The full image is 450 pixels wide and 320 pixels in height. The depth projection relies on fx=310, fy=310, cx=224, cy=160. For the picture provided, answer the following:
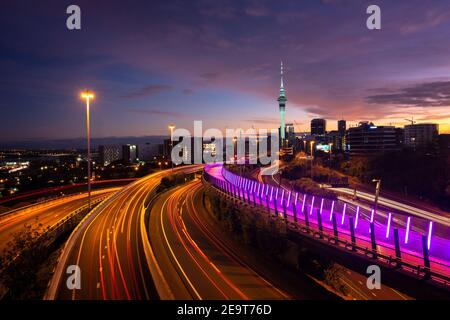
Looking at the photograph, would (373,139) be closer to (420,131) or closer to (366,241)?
(420,131)

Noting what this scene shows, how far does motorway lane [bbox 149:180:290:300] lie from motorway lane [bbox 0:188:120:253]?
11.2m

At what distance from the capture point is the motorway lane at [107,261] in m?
15.6

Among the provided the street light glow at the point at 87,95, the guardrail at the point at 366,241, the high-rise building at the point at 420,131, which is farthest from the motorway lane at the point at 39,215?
the high-rise building at the point at 420,131

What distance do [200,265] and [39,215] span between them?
27.0 m

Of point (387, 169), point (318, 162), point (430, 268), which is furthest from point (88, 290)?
point (318, 162)

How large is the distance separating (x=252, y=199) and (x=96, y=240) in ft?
48.9

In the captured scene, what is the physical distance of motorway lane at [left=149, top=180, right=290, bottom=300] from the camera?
16.6m

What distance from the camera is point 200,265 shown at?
792 inches

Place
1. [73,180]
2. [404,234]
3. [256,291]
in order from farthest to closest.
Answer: [73,180]
[256,291]
[404,234]

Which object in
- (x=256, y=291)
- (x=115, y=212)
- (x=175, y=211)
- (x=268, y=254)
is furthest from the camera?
(x=175, y=211)

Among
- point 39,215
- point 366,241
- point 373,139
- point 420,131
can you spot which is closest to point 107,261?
point 366,241

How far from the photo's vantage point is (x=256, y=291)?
55.5 feet

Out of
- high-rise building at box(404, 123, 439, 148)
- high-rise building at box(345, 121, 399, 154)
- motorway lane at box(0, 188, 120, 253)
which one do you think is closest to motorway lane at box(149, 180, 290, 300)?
motorway lane at box(0, 188, 120, 253)

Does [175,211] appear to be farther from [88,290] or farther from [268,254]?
[88,290]
